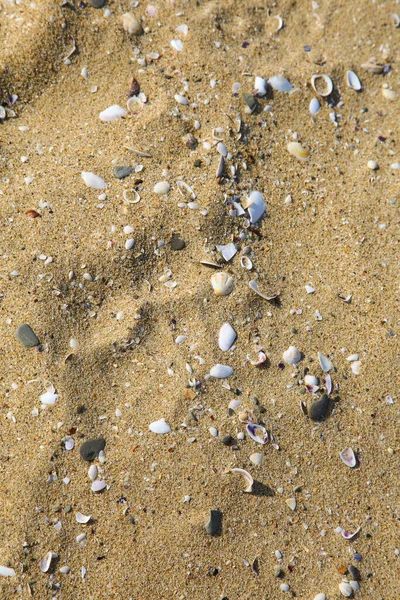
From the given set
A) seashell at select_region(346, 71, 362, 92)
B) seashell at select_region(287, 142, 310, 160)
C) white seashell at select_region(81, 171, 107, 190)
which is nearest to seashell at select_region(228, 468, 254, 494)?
white seashell at select_region(81, 171, 107, 190)

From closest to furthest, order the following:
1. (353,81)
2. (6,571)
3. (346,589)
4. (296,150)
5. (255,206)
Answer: (6,571)
(346,589)
(255,206)
(296,150)
(353,81)

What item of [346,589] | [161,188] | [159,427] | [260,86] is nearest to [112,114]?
[161,188]

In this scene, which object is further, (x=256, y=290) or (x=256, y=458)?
(x=256, y=290)

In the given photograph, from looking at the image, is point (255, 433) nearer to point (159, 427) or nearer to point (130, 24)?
point (159, 427)

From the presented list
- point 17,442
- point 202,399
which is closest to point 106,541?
point 17,442

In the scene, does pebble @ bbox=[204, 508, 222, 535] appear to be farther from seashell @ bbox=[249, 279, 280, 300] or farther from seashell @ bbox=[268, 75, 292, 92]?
seashell @ bbox=[268, 75, 292, 92]

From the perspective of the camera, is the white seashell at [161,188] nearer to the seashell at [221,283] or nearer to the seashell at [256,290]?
the seashell at [221,283]

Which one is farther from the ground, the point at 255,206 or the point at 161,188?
the point at 161,188
